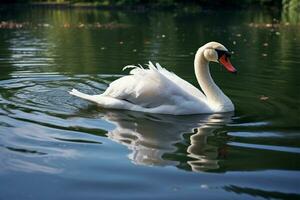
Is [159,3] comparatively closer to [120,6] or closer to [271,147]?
[120,6]

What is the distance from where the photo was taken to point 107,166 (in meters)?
6.54

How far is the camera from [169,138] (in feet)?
25.9

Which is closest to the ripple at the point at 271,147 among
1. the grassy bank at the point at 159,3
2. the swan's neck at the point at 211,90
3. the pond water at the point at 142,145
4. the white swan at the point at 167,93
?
the pond water at the point at 142,145

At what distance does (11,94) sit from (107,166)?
5.14m

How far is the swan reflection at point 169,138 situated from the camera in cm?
683

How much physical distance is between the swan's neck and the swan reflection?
201 mm

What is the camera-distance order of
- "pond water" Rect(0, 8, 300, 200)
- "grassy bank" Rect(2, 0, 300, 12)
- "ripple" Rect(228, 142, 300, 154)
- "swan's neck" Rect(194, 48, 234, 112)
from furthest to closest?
"grassy bank" Rect(2, 0, 300, 12), "swan's neck" Rect(194, 48, 234, 112), "ripple" Rect(228, 142, 300, 154), "pond water" Rect(0, 8, 300, 200)

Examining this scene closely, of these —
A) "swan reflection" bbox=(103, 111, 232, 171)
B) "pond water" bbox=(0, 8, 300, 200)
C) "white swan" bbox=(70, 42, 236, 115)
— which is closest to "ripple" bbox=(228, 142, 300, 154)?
"pond water" bbox=(0, 8, 300, 200)

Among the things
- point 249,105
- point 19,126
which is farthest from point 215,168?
point 249,105

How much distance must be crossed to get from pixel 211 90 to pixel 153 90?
3.63ft

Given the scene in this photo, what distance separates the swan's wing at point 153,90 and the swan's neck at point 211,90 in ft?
0.95

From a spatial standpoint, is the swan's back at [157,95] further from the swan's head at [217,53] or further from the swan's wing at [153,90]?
the swan's head at [217,53]

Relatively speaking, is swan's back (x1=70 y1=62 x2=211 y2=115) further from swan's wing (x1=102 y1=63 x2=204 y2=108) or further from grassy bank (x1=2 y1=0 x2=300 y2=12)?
grassy bank (x1=2 y1=0 x2=300 y2=12)

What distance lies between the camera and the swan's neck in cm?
959
